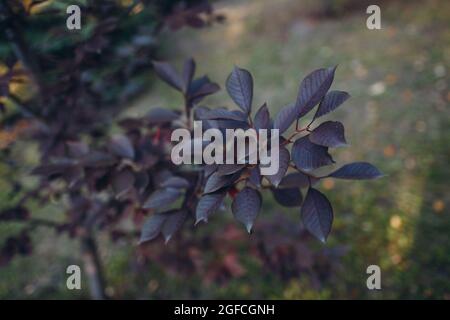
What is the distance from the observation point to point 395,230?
8.42ft

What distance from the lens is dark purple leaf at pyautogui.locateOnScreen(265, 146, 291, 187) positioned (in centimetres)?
94

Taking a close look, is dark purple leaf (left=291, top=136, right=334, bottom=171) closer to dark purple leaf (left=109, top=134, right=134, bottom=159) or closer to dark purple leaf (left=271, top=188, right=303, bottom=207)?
dark purple leaf (left=271, top=188, right=303, bottom=207)

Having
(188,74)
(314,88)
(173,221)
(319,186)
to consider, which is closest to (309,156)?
(314,88)

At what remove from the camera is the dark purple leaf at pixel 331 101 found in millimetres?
995

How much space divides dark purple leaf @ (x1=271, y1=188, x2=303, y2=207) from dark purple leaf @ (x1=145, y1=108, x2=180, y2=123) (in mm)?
456

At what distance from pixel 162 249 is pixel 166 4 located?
1297mm

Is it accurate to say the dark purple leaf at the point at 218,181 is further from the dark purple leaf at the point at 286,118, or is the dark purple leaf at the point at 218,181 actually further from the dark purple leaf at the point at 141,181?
the dark purple leaf at the point at 141,181

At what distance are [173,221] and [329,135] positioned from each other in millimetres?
565

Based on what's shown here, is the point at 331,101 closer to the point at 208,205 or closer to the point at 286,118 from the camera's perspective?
the point at 286,118

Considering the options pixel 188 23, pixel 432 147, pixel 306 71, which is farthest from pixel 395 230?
pixel 306 71

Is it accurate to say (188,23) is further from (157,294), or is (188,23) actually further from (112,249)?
(112,249)

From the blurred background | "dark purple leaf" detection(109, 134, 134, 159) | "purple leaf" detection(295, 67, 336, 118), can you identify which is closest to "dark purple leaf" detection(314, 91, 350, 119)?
"purple leaf" detection(295, 67, 336, 118)

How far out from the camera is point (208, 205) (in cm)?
104

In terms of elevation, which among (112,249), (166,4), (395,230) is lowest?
(112,249)
